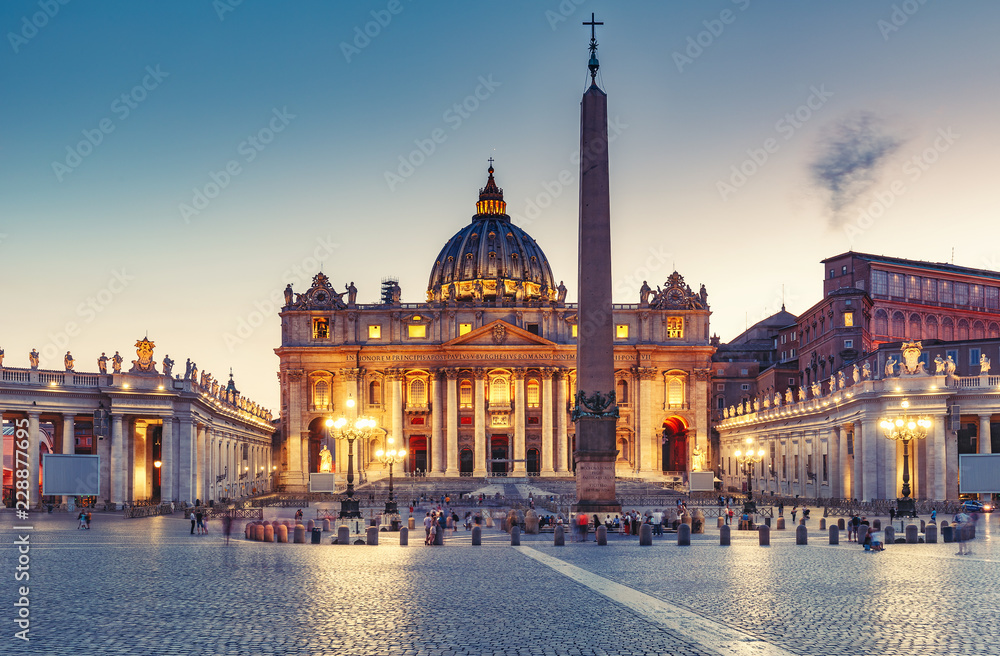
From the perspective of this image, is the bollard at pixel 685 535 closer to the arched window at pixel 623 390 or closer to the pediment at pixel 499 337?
the pediment at pixel 499 337

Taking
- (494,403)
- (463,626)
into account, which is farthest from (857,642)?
(494,403)

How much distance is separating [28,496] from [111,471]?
5.93 metres

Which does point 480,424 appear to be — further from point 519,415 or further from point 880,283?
point 880,283

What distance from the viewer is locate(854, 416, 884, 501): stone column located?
5803 centimetres

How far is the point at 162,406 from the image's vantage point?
59.0m

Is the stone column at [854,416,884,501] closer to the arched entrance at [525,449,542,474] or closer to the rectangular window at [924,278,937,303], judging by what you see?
the rectangular window at [924,278,937,303]

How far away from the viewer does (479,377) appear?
106 metres

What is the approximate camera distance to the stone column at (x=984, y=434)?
2191 inches

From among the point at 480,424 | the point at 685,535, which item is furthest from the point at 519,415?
the point at 685,535

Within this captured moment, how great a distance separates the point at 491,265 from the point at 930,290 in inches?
2132

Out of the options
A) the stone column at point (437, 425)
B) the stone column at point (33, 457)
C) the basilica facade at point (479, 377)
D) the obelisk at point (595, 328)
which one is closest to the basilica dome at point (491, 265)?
the basilica facade at point (479, 377)

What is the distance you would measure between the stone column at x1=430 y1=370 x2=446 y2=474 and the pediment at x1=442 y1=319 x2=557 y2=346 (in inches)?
161

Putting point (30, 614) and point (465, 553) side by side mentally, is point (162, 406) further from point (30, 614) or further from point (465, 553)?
point (30, 614)

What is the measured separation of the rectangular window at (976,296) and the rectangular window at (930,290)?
4.59m
